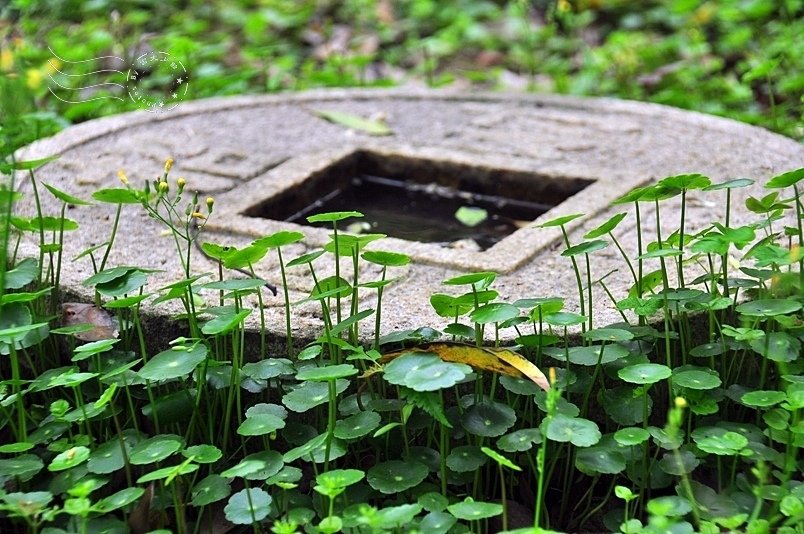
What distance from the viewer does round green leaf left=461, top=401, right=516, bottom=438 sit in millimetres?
1780

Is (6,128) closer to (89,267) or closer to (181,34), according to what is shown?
(89,267)

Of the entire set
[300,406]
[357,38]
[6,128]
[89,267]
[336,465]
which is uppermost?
[357,38]

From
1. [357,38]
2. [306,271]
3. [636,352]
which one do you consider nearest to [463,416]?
[636,352]

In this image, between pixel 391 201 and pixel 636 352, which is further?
pixel 391 201

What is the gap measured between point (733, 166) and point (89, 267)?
1624mm

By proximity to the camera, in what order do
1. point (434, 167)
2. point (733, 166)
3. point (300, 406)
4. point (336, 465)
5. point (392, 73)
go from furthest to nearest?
point (392, 73)
point (434, 167)
point (733, 166)
point (336, 465)
point (300, 406)

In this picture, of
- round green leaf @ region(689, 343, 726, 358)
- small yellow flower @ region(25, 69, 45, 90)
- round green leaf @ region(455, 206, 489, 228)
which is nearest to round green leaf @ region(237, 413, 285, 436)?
round green leaf @ region(689, 343, 726, 358)

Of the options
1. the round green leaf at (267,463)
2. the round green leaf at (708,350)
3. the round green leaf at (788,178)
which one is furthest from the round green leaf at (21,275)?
the round green leaf at (788,178)

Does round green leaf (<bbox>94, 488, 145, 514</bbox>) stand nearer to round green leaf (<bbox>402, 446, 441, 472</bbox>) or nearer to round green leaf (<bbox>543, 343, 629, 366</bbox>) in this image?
round green leaf (<bbox>402, 446, 441, 472</bbox>)

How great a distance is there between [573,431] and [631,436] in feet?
0.29

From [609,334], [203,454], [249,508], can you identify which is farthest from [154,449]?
[609,334]

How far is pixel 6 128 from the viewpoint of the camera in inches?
94.9

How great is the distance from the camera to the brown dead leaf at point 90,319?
2.15 m

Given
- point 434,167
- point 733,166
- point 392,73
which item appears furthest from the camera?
point 392,73
